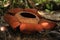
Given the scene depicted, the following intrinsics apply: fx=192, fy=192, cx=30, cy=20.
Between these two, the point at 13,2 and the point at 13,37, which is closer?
the point at 13,37

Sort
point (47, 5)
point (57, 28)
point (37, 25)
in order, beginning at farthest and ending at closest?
point (47, 5), point (57, 28), point (37, 25)

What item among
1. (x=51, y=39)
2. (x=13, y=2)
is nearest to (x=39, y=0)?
(x=13, y=2)

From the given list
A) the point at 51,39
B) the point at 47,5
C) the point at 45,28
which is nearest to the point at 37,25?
the point at 45,28

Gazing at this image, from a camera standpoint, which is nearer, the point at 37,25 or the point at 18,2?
the point at 37,25

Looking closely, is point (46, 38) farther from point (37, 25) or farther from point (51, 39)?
point (37, 25)

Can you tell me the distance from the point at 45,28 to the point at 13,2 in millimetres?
846

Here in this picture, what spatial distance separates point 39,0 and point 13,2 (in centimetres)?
37

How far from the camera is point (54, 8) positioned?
8.29 ft

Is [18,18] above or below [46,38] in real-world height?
above

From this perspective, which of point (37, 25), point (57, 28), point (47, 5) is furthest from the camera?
point (47, 5)

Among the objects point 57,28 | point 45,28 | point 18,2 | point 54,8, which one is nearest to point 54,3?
point 54,8

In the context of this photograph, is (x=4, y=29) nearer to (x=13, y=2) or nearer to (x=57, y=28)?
(x=57, y=28)

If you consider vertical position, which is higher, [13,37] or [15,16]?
[15,16]

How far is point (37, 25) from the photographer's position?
1821 millimetres
